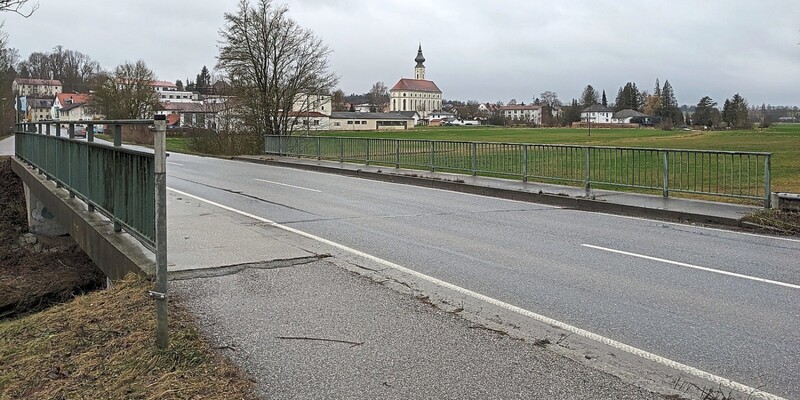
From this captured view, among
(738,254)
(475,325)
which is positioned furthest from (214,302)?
(738,254)

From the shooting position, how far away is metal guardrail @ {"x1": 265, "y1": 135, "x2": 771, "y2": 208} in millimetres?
14500

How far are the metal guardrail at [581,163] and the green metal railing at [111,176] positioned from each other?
10.3 metres

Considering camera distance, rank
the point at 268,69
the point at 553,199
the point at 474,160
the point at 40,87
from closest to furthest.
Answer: the point at 553,199, the point at 474,160, the point at 268,69, the point at 40,87

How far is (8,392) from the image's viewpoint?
15.4ft

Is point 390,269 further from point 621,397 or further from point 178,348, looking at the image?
point 621,397

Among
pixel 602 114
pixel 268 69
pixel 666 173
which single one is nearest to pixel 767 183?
pixel 666 173

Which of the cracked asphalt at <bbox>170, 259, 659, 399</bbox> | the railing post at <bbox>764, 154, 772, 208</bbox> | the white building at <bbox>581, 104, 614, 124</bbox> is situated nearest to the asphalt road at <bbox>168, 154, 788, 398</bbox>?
the cracked asphalt at <bbox>170, 259, 659, 399</bbox>

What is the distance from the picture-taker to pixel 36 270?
13.9 meters

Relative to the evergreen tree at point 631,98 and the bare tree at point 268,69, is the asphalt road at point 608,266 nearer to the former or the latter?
the bare tree at point 268,69

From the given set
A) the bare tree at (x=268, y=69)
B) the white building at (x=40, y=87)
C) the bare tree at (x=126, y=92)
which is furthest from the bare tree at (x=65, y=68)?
the bare tree at (x=268, y=69)

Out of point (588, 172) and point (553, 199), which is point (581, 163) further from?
point (553, 199)

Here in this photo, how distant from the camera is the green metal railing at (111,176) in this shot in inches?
263

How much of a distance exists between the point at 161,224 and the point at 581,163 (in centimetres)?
1408

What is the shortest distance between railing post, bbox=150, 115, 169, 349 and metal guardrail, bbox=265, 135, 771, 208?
1129cm
